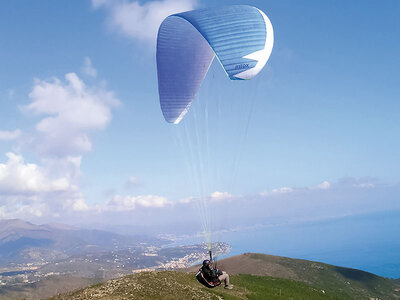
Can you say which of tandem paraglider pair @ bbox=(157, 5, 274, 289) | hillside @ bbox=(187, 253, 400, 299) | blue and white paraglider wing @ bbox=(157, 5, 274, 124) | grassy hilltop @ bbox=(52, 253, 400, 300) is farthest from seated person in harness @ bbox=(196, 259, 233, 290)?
hillside @ bbox=(187, 253, 400, 299)

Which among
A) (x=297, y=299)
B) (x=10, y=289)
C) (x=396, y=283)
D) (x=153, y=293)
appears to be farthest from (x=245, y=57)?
(x=10, y=289)

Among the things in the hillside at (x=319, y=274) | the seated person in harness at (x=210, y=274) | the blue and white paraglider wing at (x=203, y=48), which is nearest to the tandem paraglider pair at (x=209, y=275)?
the seated person in harness at (x=210, y=274)

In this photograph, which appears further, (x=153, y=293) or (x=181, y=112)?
(x=153, y=293)

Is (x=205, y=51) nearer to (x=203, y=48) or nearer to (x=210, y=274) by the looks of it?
(x=203, y=48)

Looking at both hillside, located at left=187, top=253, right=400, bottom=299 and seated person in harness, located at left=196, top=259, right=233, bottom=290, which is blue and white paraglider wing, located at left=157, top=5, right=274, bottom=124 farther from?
hillside, located at left=187, top=253, right=400, bottom=299

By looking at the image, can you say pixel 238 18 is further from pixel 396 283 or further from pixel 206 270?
pixel 396 283

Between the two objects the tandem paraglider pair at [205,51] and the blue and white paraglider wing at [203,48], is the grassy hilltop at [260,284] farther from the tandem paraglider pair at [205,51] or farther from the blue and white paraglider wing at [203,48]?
the blue and white paraglider wing at [203,48]

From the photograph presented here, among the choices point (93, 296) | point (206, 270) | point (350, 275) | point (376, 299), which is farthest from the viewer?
point (350, 275)
